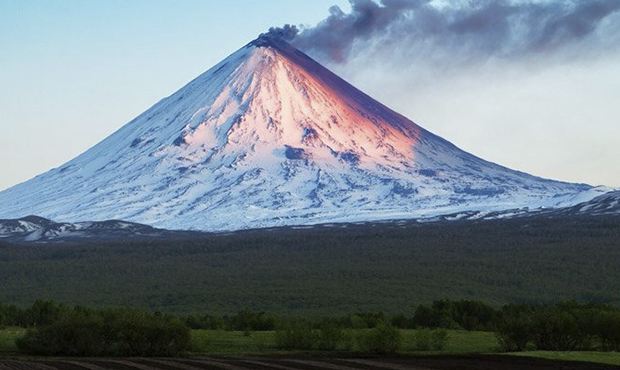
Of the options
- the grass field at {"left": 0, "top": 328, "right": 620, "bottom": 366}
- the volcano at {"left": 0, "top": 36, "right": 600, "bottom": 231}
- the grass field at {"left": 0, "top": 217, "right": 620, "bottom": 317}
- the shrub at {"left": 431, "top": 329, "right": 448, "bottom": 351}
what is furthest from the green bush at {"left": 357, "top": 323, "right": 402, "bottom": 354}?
the volcano at {"left": 0, "top": 36, "right": 600, "bottom": 231}

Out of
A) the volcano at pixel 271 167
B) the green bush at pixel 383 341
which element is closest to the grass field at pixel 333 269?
the green bush at pixel 383 341

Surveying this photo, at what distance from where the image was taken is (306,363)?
35656mm

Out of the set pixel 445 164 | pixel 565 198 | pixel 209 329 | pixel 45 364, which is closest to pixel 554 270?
pixel 209 329

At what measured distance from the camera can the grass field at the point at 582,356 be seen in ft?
116

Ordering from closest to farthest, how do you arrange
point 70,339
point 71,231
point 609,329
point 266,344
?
point 609,329 → point 70,339 → point 266,344 → point 71,231

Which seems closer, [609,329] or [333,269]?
[609,329]

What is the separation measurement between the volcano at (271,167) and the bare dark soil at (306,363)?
94.7 metres

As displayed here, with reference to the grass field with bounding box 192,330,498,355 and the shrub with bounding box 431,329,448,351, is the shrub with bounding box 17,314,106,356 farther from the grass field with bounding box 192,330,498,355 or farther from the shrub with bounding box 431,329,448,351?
the shrub with bounding box 431,329,448,351

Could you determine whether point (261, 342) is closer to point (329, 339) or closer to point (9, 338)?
point (329, 339)

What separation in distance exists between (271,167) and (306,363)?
117 metres

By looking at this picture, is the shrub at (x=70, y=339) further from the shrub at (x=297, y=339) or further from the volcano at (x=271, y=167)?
the volcano at (x=271, y=167)

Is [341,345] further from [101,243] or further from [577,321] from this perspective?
[101,243]

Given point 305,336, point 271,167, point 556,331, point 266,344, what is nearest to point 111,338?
point 266,344

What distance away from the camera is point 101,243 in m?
110
